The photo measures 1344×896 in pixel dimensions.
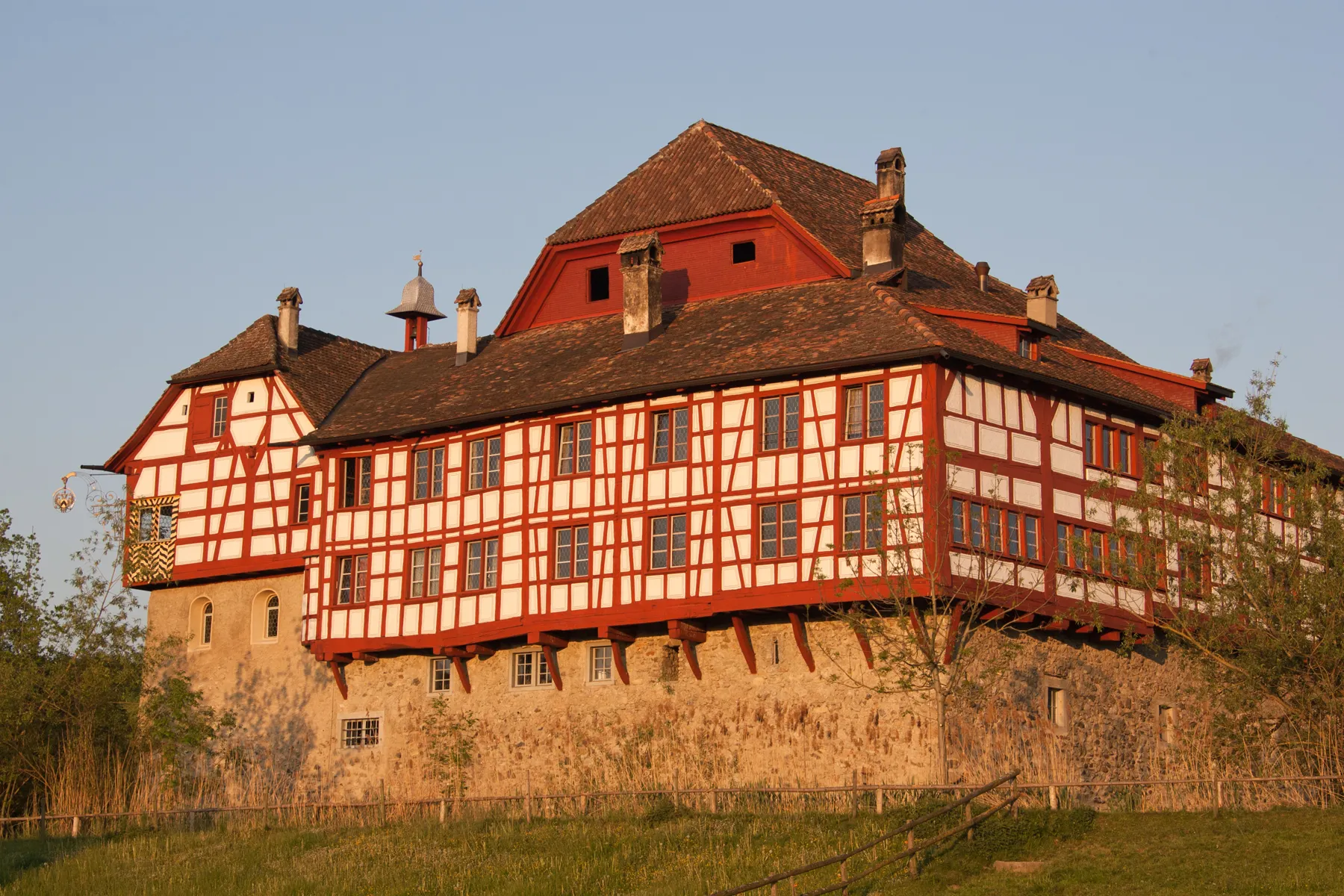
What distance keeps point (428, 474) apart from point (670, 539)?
6.84 m

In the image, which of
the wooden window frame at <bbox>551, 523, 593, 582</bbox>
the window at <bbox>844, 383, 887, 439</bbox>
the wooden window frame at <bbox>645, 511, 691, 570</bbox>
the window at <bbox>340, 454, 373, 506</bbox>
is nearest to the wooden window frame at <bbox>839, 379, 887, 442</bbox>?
the window at <bbox>844, 383, 887, 439</bbox>

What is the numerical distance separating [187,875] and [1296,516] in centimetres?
2007

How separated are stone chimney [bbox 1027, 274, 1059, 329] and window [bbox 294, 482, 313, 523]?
54.4 ft

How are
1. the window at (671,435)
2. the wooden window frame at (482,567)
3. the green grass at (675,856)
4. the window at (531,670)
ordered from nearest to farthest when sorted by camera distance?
the green grass at (675,856) < the window at (671,435) < the window at (531,670) < the wooden window frame at (482,567)

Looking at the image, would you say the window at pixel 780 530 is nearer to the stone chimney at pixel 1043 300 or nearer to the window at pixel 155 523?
the stone chimney at pixel 1043 300

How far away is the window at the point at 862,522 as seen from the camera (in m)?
37.5

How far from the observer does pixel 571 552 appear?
4181cm

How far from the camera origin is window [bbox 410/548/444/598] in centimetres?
4400

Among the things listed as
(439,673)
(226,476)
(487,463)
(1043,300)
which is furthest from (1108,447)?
(226,476)

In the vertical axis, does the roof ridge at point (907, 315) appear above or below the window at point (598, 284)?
below

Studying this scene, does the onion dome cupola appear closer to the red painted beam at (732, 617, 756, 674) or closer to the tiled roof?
the tiled roof

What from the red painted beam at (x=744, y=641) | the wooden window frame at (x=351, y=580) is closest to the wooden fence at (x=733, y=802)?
the red painted beam at (x=744, y=641)

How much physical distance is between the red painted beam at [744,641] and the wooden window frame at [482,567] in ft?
19.1

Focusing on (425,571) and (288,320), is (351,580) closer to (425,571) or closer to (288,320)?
(425,571)
